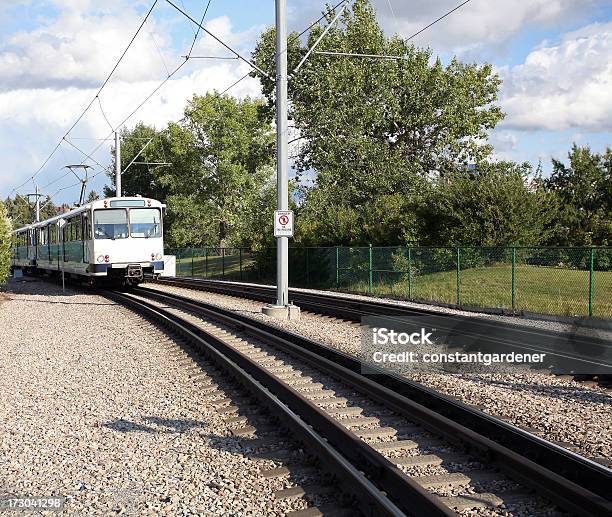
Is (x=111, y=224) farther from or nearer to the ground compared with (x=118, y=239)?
farther from the ground

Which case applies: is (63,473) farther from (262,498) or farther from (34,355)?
(34,355)

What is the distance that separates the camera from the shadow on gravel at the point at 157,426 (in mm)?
7770

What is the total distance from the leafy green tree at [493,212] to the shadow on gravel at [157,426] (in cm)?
2222

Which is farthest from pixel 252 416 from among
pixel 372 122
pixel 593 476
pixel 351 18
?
pixel 351 18

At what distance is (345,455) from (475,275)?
17.0 meters

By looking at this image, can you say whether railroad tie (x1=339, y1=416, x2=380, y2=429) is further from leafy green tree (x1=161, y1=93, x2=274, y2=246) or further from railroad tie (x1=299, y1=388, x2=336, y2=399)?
leafy green tree (x1=161, y1=93, x2=274, y2=246)

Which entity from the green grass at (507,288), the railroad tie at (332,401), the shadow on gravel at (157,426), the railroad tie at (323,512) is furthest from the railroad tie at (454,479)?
the green grass at (507,288)

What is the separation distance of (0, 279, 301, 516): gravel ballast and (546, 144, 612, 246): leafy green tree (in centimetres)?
2583

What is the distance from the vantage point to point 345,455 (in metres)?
6.40

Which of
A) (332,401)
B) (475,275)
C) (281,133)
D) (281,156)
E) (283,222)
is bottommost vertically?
(332,401)

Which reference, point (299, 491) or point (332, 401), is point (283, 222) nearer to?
point (332, 401)

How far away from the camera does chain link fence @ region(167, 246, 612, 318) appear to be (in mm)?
17891

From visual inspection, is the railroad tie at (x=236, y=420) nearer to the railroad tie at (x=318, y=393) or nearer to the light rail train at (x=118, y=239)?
the railroad tie at (x=318, y=393)

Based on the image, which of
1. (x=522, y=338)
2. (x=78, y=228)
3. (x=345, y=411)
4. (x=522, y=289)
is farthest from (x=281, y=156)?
(x=78, y=228)
